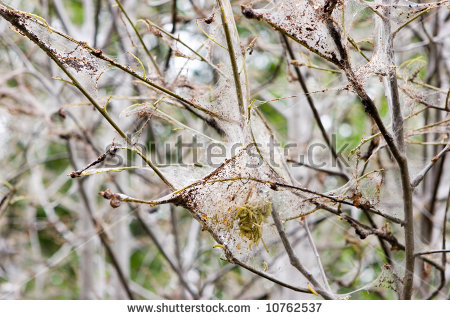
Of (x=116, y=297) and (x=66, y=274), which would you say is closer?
(x=116, y=297)

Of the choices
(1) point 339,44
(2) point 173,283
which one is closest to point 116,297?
(2) point 173,283

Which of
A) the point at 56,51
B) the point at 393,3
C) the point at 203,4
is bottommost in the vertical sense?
the point at 56,51

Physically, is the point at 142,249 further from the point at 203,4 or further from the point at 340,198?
the point at 340,198
